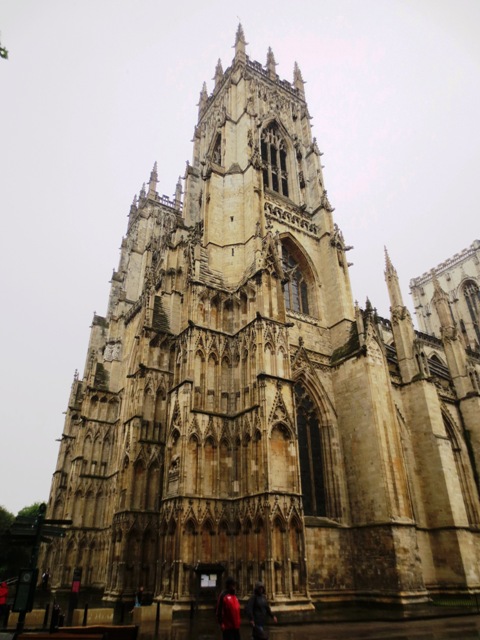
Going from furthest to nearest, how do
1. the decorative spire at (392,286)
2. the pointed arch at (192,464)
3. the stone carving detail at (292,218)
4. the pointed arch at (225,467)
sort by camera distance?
1. the decorative spire at (392,286)
2. the stone carving detail at (292,218)
3. the pointed arch at (225,467)
4. the pointed arch at (192,464)

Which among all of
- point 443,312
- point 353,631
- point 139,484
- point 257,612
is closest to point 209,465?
point 139,484

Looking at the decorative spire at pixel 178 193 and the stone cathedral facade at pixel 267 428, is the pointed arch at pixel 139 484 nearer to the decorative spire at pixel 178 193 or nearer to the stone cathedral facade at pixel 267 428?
the stone cathedral facade at pixel 267 428

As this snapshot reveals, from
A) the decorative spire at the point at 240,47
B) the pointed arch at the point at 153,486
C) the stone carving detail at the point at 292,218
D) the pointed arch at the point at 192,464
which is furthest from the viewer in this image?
the decorative spire at the point at 240,47

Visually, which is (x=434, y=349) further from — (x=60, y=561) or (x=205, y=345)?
(x=60, y=561)

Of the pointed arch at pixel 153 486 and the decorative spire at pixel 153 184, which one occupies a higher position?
the decorative spire at pixel 153 184

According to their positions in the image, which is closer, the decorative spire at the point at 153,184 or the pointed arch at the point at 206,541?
the pointed arch at the point at 206,541

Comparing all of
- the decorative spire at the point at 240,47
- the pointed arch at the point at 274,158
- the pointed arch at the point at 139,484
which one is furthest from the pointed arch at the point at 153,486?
the decorative spire at the point at 240,47

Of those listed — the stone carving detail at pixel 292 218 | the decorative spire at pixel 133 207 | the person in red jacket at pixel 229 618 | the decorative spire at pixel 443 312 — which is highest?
the decorative spire at pixel 133 207

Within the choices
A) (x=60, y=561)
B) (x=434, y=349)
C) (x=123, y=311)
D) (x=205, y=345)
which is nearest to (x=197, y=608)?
(x=205, y=345)

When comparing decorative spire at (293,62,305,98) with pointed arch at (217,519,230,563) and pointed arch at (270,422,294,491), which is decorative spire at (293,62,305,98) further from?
pointed arch at (217,519,230,563)

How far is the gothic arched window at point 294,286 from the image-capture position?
24875 mm

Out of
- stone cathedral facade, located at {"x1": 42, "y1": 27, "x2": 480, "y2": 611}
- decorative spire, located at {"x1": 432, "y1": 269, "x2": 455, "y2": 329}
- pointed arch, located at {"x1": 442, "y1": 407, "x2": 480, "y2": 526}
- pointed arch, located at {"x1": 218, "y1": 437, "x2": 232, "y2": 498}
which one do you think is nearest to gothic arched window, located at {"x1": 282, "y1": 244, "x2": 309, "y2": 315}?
stone cathedral facade, located at {"x1": 42, "y1": 27, "x2": 480, "y2": 611}

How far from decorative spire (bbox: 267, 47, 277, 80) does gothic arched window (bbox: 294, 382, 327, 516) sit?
25.8 m

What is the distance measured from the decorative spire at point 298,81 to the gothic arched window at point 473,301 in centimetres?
2883
